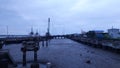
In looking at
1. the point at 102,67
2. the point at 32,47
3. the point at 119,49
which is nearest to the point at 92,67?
the point at 102,67

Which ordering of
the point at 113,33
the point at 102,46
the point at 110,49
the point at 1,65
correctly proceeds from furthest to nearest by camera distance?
1. the point at 113,33
2. the point at 102,46
3. the point at 110,49
4. the point at 1,65

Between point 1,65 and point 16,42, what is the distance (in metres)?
85.0

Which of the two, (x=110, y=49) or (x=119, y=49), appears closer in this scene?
(x=119, y=49)

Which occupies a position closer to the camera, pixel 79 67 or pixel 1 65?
pixel 1 65

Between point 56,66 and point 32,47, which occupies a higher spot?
point 32,47

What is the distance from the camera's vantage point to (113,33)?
131m

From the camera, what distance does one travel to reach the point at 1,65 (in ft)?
57.9

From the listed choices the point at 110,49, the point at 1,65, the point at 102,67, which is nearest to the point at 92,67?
the point at 102,67

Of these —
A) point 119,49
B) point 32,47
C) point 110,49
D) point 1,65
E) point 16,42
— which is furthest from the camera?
point 16,42

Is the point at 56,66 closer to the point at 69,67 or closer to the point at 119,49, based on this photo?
the point at 69,67

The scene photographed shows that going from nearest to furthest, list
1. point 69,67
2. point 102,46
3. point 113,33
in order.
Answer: point 69,67 → point 102,46 → point 113,33

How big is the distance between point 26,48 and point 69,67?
22.6 feet

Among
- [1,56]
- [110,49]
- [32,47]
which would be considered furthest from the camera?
[110,49]

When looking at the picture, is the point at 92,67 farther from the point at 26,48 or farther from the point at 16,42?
the point at 16,42
